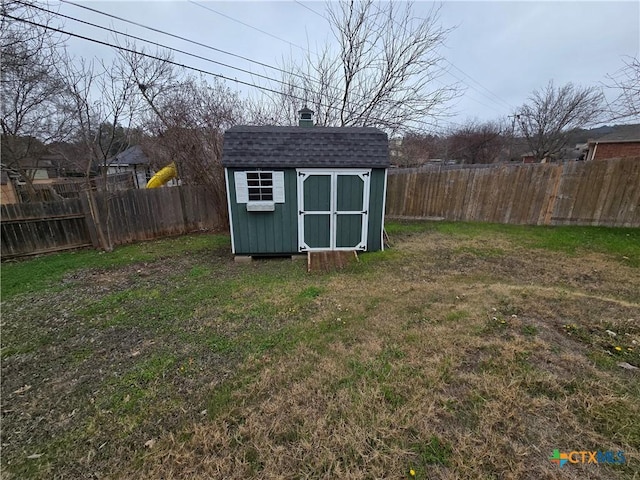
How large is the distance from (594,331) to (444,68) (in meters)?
9.99

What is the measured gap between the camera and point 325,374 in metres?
2.41

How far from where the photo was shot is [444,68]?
9555mm

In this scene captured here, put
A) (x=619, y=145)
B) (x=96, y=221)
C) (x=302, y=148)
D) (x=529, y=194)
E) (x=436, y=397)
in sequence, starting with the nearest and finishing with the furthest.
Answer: (x=436, y=397) < (x=302, y=148) < (x=96, y=221) < (x=529, y=194) < (x=619, y=145)

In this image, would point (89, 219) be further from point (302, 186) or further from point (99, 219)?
point (302, 186)

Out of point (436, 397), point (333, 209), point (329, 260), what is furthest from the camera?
point (333, 209)

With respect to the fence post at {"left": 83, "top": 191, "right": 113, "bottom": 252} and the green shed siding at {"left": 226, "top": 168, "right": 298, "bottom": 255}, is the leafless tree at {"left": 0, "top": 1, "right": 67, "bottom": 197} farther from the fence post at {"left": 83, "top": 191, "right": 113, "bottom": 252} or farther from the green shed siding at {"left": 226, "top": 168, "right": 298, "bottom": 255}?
the green shed siding at {"left": 226, "top": 168, "right": 298, "bottom": 255}

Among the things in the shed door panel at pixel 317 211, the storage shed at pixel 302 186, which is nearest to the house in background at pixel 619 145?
the storage shed at pixel 302 186

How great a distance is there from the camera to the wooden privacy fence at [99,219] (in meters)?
5.95

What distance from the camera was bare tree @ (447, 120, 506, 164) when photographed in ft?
101

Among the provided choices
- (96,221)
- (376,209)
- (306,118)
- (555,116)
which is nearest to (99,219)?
(96,221)

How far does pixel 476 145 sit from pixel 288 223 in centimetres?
3323

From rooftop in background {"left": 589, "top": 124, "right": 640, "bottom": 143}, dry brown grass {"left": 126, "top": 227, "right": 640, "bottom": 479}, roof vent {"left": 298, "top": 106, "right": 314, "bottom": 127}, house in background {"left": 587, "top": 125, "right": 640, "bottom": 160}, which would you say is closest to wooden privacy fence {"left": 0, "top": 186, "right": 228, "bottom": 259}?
roof vent {"left": 298, "top": 106, "right": 314, "bottom": 127}

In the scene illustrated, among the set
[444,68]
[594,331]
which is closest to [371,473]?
[594,331]

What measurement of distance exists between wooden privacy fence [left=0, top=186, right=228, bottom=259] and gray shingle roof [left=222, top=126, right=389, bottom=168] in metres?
3.89
